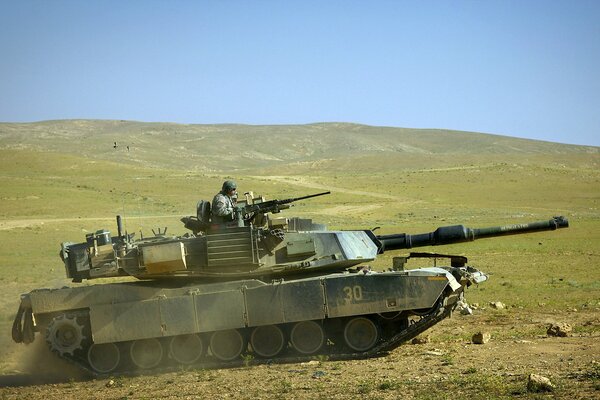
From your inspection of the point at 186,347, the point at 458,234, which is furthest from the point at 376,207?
the point at 186,347

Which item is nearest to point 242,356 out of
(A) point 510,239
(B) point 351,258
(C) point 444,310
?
(B) point 351,258

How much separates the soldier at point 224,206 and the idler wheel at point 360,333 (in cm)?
351

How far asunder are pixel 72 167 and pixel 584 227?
59422 millimetres

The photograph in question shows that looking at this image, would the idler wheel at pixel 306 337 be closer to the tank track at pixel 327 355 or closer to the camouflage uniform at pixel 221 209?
the tank track at pixel 327 355

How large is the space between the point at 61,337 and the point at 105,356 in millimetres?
1041

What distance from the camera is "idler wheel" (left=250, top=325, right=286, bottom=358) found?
17109 millimetres

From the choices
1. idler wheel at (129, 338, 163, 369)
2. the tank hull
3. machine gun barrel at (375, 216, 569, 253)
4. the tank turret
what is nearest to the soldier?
the tank turret

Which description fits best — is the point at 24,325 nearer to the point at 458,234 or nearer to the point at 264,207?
the point at 264,207

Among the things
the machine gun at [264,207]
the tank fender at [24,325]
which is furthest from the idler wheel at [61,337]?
the machine gun at [264,207]

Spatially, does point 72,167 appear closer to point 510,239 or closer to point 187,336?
point 510,239

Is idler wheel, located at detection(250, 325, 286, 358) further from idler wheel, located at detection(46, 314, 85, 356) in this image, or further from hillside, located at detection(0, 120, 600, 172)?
hillside, located at detection(0, 120, 600, 172)

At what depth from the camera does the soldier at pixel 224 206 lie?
1728 centimetres

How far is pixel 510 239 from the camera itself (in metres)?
42.2

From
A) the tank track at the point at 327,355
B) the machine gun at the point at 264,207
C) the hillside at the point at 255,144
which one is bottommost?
the tank track at the point at 327,355
